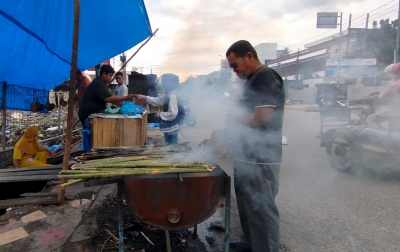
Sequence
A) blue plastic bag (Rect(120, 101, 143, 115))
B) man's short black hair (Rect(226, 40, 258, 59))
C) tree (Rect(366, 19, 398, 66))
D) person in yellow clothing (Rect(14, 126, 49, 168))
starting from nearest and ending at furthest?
man's short black hair (Rect(226, 40, 258, 59)), blue plastic bag (Rect(120, 101, 143, 115)), person in yellow clothing (Rect(14, 126, 49, 168)), tree (Rect(366, 19, 398, 66))

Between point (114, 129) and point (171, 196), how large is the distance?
2578 millimetres

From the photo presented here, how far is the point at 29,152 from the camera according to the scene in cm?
539

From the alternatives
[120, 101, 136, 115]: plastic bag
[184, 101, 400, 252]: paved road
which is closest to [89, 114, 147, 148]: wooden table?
[120, 101, 136, 115]: plastic bag

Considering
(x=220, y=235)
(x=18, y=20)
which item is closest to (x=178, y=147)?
(x=220, y=235)

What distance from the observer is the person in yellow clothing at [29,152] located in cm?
Result: 531

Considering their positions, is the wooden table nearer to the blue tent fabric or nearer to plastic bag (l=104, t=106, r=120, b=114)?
plastic bag (l=104, t=106, r=120, b=114)

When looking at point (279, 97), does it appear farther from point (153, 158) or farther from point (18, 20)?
point (18, 20)

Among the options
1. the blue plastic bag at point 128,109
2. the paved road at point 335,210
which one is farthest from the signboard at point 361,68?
Result: the blue plastic bag at point 128,109

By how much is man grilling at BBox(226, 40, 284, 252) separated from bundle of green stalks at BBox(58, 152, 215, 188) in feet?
1.13

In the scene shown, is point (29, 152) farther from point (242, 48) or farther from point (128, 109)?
point (242, 48)

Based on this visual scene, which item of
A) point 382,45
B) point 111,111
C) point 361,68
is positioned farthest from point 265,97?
point 382,45

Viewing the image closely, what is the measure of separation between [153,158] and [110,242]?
0.96 metres

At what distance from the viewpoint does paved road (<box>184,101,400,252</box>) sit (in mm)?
2963

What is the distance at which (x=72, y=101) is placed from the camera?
3.46 metres
